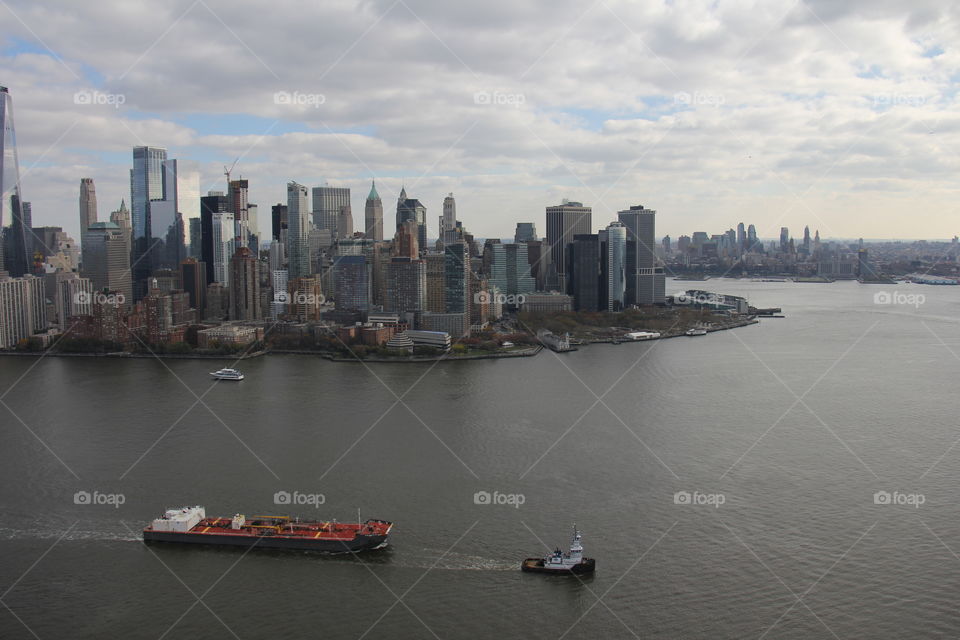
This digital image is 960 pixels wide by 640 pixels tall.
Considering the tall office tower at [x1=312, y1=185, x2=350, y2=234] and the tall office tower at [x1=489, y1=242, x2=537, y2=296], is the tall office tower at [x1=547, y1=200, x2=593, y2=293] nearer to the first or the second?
the tall office tower at [x1=489, y1=242, x2=537, y2=296]

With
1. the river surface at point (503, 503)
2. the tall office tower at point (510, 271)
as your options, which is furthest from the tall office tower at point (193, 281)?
the river surface at point (503, 503)

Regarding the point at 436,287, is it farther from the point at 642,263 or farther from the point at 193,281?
the point at 642,263

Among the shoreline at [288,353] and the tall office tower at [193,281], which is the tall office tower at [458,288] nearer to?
the shoreline at [288,353]

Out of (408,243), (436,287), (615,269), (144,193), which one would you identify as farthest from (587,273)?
(144,193)

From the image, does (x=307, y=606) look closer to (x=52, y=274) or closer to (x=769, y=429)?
(x=769, y=429)

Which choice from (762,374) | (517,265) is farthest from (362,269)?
(762,374)

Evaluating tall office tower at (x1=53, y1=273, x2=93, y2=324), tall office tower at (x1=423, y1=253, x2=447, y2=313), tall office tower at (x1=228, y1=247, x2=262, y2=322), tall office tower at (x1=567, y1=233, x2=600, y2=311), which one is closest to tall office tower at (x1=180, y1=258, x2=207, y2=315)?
tall office tower at (x1=228, y1=247, x2=262, y2=322)
